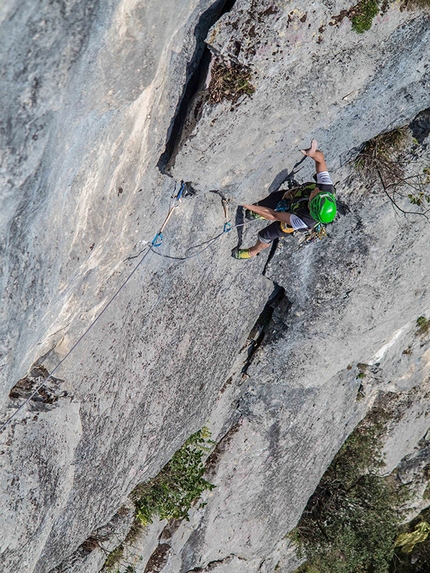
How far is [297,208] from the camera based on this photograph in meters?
7.95

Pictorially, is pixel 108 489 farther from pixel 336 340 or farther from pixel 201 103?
pixel 201 103

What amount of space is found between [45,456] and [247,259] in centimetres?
420

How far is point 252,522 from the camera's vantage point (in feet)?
39.2

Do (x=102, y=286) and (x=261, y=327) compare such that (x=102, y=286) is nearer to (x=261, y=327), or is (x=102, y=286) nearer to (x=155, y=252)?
(x=155, y=252)

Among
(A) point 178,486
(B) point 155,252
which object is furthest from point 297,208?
(A) point 178,486

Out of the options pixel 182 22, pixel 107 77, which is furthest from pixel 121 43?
pixel 182 22

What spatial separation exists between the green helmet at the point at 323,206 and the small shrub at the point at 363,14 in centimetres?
197

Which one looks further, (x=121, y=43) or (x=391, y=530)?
(x=391, y=530)

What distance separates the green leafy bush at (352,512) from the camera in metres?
14.0

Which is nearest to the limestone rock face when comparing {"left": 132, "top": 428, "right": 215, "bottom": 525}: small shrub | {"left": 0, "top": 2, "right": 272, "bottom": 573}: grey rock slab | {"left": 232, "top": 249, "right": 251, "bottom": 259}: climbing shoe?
{"left": 0, "top": 2, "right": 272, "bottom": 573}: grey rock slab

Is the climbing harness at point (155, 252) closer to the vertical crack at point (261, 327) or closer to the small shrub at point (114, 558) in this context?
the vertical crack at point (261, 327)

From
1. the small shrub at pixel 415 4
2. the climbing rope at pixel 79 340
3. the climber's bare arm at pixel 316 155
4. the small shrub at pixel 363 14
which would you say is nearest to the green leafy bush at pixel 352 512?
the climber's bare arm at pixel 316 155

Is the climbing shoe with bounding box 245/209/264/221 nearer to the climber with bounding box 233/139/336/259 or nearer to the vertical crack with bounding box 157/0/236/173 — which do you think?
the climber with bounding box 233/139/336/259

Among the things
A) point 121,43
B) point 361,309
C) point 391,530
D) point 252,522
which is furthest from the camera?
point 391,530
